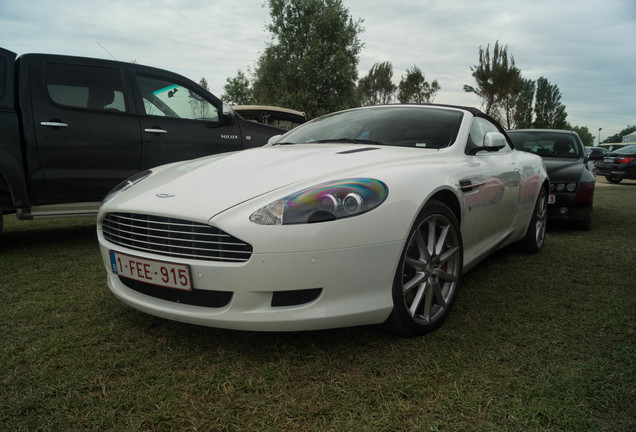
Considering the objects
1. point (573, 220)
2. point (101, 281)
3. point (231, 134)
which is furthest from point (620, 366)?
point (231, 134)

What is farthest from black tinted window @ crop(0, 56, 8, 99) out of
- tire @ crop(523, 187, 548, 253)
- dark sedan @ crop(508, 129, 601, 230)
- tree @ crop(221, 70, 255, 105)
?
tree @ crop(221, 70, 255, 105)

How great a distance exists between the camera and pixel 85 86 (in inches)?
158

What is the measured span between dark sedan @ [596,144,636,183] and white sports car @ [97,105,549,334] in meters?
14.7

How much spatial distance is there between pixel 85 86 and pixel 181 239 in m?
2.96

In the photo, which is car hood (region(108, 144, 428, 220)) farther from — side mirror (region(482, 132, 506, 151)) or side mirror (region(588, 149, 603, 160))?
side mirror (region(588, 149, 603, 160))

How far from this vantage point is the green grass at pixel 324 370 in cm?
153

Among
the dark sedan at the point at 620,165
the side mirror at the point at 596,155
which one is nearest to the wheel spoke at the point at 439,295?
the side mirror at the point at 596,155

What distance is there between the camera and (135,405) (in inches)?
62.7

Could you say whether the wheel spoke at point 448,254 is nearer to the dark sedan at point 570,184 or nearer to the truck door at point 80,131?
the truck door at point 80,131

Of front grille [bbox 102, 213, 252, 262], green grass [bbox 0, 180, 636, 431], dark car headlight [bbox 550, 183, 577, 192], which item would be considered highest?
front grille [bbox 102, 213, 252, 262]

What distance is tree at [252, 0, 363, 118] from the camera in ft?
88.5

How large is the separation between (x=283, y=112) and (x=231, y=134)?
6809 millimetres

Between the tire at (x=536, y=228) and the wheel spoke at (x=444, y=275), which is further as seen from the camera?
the tire at (x=536, y=228)

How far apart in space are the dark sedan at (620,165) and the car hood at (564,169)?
35.9 feet
